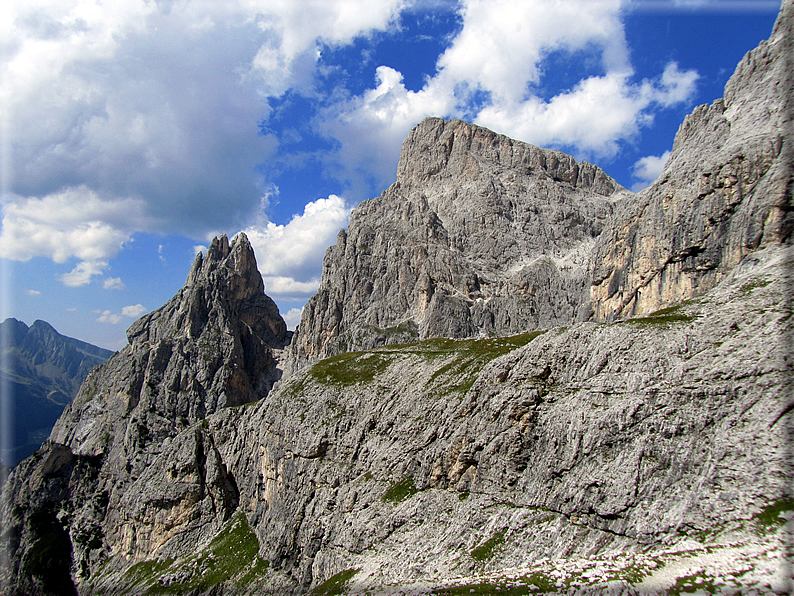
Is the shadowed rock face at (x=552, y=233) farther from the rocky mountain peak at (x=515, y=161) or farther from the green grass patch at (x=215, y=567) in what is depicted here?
the green grass patch at (x=215, y=567)

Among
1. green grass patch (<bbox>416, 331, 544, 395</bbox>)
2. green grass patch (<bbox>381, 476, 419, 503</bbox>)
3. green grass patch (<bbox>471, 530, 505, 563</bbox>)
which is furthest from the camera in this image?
green grass patch (<bbox>416, 331, 544, 395</bbox>)

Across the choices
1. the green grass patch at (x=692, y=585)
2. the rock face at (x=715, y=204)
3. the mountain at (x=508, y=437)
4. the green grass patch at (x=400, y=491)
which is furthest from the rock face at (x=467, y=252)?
the green grass patch at (x=692, y=585)

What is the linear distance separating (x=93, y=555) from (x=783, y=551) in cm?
14299

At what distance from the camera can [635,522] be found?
29750 millimetres

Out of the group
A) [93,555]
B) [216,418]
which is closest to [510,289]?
[216,418]

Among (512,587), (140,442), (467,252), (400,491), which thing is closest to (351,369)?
(400,491)

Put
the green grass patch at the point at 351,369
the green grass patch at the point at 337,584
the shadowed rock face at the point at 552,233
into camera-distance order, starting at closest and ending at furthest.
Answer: the green grass patch at the point at 337,584 < the shadowed rock face at the point at 552,233 < the green grass patch at the point at 351,369

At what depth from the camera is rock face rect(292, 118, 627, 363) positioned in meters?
142

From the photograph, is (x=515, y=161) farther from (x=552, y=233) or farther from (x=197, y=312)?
(x=197, y=312)

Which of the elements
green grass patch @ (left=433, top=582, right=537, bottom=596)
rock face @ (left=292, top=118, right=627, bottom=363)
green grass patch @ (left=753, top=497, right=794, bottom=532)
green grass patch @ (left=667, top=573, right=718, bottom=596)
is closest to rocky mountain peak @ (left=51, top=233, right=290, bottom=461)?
rock face @ (left=292, top=118, right=627, bottom=363)

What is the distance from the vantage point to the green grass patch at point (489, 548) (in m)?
34.5

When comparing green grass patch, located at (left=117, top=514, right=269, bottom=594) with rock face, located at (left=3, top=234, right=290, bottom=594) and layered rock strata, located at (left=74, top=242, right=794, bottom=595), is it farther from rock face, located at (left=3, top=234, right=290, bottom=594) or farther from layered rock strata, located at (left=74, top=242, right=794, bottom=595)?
rock face, located at (left=3, top=234, right=290, bottom=594)

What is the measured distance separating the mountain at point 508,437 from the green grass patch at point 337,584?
0.34 meters

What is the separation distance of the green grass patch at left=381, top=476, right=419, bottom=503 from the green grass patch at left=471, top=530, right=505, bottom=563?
12321 millimetres
